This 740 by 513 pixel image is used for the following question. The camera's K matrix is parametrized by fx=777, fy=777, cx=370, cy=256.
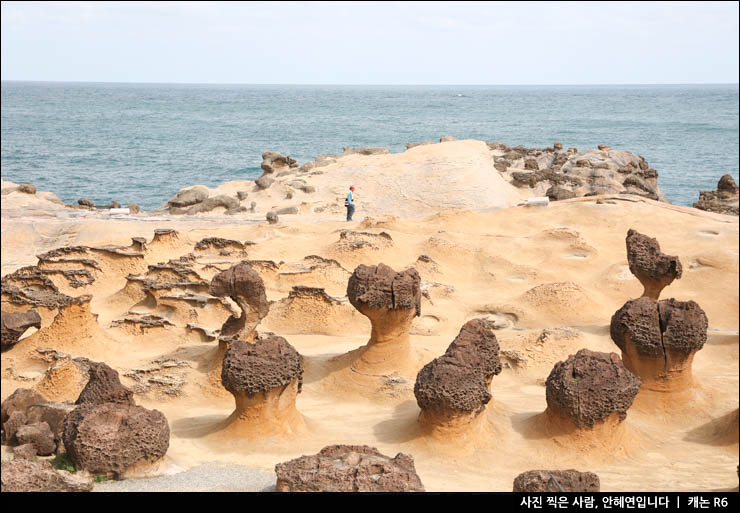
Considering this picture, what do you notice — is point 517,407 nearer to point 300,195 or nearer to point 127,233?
point 127,233

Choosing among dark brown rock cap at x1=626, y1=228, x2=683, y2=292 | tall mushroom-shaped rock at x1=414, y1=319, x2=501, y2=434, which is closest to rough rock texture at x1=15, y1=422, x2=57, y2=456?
tall mushroom-shaped rock at x1=414, y1=319, x2=501, y2=434

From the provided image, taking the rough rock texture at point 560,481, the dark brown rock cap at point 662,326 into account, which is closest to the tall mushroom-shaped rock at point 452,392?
the rough rock texture at point 560,481

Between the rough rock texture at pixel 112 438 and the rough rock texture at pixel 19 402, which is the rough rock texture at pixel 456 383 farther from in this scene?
the rough rock texture at pixel 19 402

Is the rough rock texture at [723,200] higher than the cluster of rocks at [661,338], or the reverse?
the cluster of rocks at [661,338]

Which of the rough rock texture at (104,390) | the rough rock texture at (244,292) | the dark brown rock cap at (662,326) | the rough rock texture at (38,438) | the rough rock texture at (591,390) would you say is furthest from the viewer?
the rough rock texture at (244,292)

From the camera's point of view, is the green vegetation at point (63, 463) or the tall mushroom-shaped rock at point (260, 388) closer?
the green vegetation at point (63, 463)

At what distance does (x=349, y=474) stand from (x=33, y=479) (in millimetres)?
3118

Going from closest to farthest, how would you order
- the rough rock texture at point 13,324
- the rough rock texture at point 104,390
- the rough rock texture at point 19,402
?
1. the rough rock texture at point 13,324
2. the rough rock texture at point 19,402
3. the rough rock texture at point 104,390

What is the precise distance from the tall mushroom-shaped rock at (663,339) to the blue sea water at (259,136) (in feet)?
137

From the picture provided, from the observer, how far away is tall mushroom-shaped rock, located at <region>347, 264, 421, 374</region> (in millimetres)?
14016

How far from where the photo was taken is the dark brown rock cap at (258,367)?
36.5ft

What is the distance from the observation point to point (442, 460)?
10.6m

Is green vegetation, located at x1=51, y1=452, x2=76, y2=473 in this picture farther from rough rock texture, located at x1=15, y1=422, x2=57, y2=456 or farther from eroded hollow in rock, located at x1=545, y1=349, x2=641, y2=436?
eroded hollow in rock, located at x1=545, y1=349, x2=641, y2=436

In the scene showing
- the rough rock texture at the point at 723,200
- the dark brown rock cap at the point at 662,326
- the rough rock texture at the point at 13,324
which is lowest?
the rough rock texture at the point at 723,200
